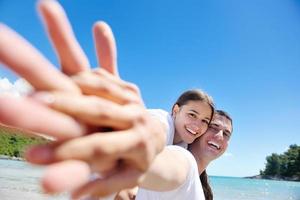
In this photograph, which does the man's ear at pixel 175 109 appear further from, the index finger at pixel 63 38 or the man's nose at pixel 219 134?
the index finger at pixel 63 38

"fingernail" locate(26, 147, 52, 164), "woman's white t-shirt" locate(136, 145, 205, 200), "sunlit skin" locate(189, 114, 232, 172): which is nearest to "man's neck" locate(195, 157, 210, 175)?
"sunlit skin" locate(189, 114, 232, 172)

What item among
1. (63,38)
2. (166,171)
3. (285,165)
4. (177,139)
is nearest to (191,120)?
(177,139)

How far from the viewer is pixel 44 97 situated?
28cm

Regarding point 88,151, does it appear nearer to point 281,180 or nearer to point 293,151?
point 293,151

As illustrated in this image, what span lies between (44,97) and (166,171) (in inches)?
11.5

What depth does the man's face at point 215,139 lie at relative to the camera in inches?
68.4

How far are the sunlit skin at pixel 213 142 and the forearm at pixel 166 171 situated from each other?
1089mm

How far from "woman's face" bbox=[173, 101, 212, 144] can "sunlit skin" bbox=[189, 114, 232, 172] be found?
5cm

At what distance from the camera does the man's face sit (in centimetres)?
174

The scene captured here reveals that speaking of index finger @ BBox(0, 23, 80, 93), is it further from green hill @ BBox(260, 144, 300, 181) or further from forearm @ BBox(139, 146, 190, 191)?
green hill @ BBox(260, 144, 300, 181)

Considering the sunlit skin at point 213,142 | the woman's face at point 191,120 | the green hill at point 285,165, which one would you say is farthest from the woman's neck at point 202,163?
the green hill at point 285,165

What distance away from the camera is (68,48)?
0.32m

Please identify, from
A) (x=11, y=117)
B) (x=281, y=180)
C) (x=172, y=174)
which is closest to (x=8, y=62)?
(x=11, y=117)

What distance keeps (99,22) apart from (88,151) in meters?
0.12
